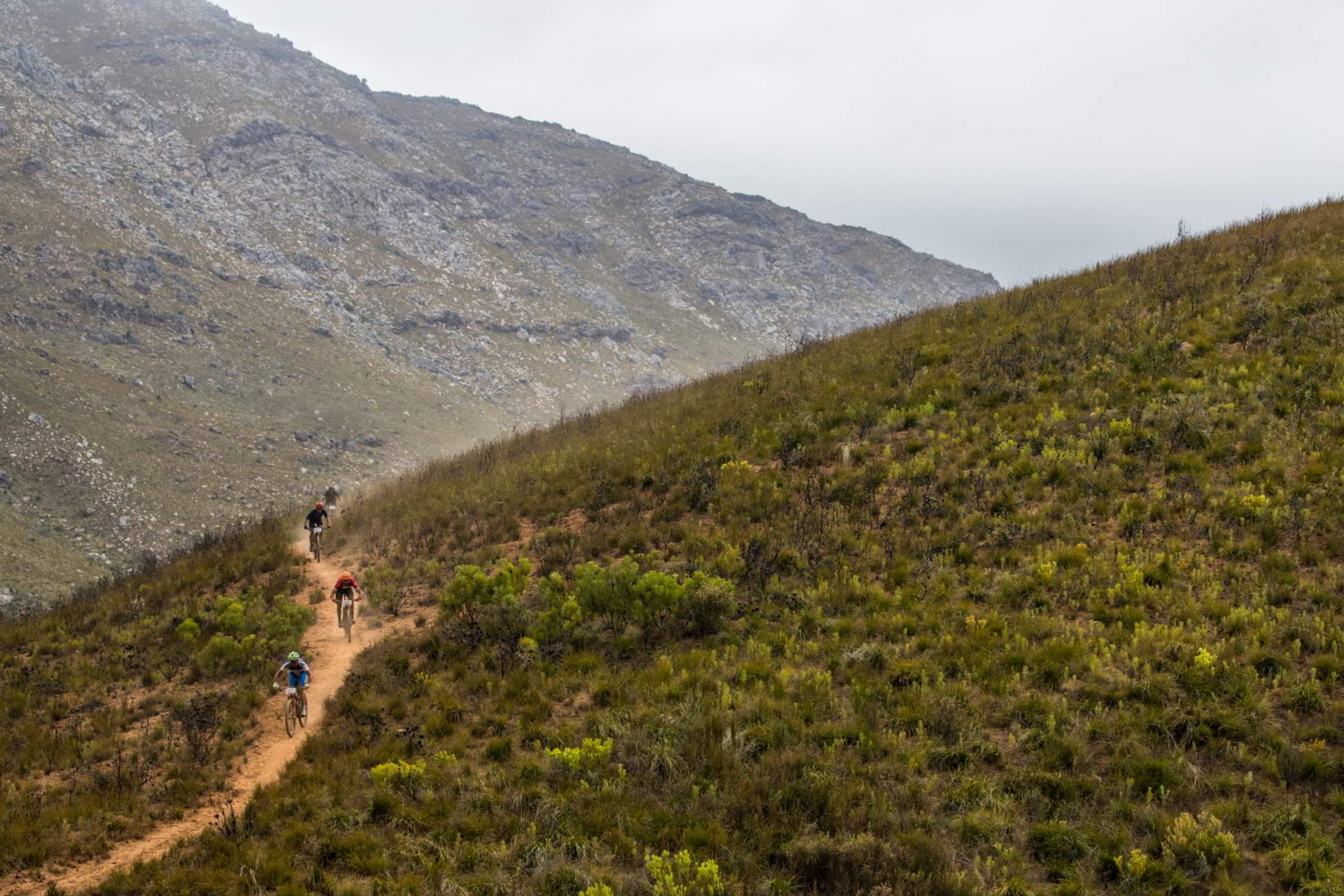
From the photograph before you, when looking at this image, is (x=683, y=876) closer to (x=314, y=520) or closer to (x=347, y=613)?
(x=347, y=613)

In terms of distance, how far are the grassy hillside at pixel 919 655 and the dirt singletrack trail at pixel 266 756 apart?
0.63m

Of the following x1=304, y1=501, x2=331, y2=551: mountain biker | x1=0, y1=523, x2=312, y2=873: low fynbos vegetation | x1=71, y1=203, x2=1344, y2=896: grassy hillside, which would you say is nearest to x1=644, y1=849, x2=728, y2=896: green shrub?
x1=71, y1=203, x2=1344, y2=896: grassy hillside

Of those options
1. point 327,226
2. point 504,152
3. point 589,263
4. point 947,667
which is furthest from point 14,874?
point 504,152

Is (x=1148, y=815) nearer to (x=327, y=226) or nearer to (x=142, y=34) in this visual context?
(x=327, y=226)

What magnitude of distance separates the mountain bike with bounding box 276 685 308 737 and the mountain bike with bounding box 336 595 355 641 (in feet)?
8.62

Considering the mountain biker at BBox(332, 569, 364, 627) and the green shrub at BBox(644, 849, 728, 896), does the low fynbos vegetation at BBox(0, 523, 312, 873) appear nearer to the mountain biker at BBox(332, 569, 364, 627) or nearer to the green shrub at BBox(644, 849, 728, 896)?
the mountain biker at BBox(332, 569, 364, 627)

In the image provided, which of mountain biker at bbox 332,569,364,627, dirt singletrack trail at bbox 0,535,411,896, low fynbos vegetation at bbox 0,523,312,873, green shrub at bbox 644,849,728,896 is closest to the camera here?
green shrub at bbox 644,849,728,896

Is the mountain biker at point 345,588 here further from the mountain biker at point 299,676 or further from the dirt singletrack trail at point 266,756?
the mountain biker at point 299,676

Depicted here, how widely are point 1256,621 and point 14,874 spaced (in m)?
13.2

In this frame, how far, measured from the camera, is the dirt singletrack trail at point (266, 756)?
706 centimetres

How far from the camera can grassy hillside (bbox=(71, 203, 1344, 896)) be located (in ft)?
20.0

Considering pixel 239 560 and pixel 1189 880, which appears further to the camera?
pixel 239 560

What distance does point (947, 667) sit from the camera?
324 inches

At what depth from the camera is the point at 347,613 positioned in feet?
43.6
